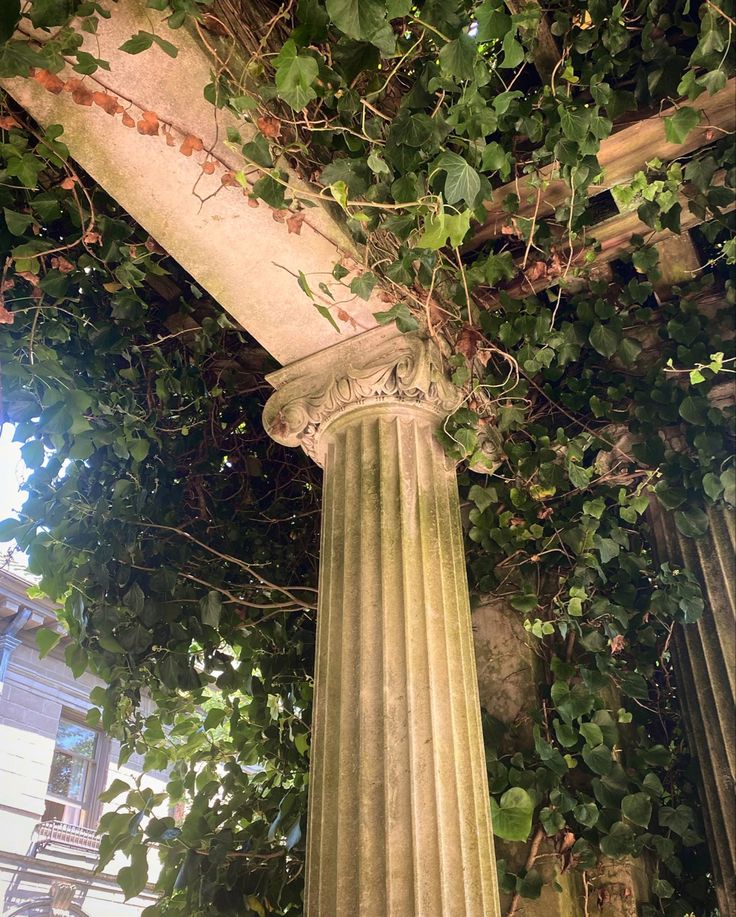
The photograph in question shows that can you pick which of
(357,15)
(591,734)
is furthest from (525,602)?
(357,15)

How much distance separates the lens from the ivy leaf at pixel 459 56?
1.64 m

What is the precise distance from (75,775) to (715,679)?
1159 centimetres

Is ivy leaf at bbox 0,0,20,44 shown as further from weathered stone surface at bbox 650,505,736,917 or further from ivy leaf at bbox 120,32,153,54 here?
weathered stone surface at bbox 650,505,736,917

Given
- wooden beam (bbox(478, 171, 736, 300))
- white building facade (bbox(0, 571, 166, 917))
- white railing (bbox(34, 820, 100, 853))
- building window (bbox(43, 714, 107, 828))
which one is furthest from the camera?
building window (bbox(43, 714, 107, 828))

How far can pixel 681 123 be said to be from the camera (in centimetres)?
194

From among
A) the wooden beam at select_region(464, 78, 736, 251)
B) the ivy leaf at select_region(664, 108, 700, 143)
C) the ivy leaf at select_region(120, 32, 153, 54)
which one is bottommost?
the ivy leaf at select_region(120, 32, 153, 54)

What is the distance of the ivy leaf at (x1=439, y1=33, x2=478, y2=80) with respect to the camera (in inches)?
64.7

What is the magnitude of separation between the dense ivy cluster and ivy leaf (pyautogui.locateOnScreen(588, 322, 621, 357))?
0.01 metres

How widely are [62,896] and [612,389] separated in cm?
1114

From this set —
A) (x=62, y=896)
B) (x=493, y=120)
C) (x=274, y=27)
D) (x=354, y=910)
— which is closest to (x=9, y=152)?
(x=274, y=27)

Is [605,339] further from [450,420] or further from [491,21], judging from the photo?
[491,21]

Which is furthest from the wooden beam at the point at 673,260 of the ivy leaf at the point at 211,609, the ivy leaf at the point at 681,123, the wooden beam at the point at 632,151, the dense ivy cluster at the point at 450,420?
the ivy leaf at the point at 211,609

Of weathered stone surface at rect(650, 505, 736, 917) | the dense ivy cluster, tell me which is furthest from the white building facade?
weathered stone surface at rect(650, 505, 736, 917)

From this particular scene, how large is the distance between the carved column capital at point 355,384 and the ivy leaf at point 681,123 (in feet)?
2.75
